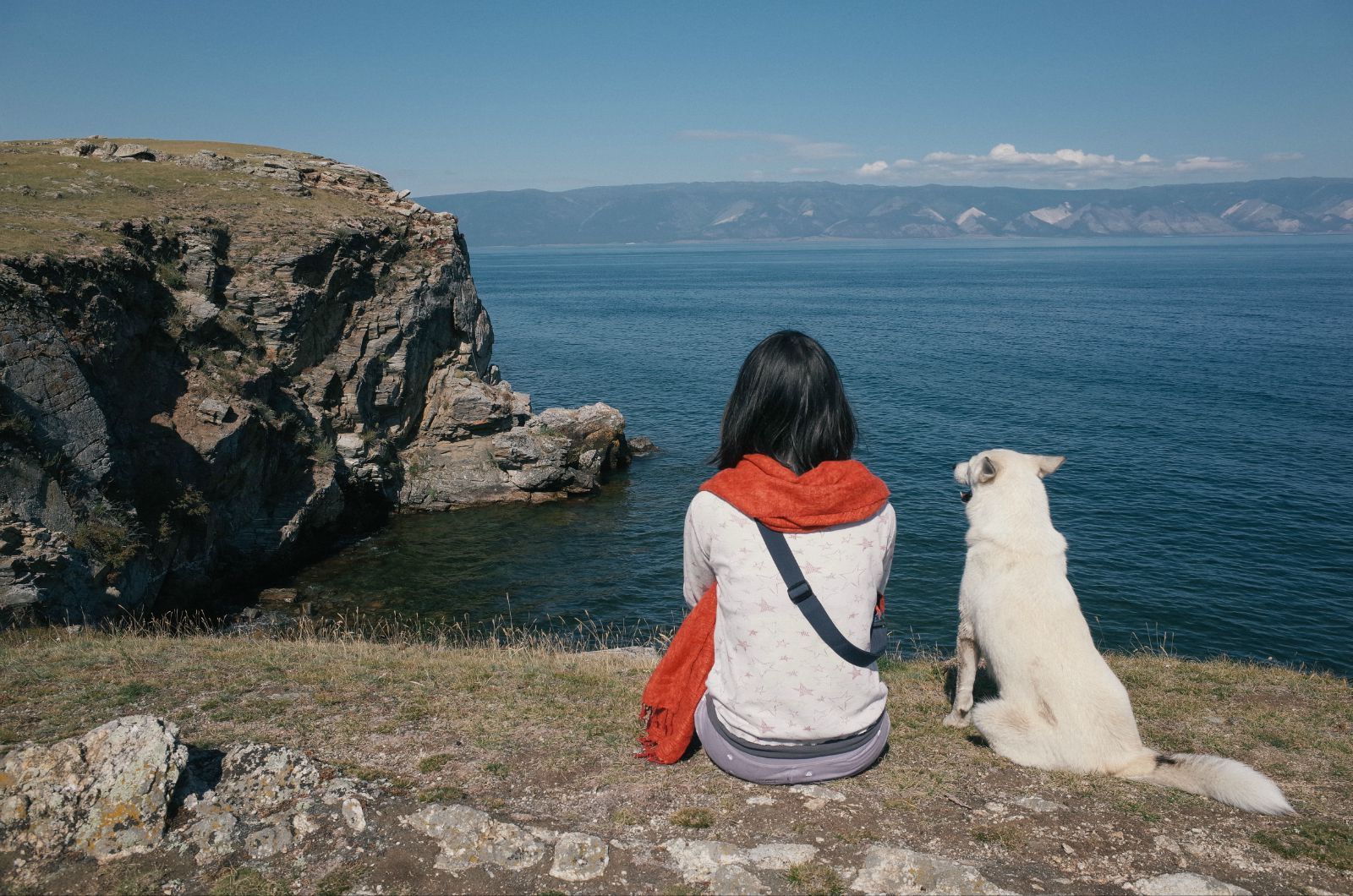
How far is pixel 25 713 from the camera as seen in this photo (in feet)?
26.0

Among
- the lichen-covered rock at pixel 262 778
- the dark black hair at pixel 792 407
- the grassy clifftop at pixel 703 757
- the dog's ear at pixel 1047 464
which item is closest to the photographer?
the dark black hair at pixel 792 407

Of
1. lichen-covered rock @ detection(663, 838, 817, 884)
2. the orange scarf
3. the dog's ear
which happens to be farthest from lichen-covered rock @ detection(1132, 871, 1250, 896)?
the dog's ear

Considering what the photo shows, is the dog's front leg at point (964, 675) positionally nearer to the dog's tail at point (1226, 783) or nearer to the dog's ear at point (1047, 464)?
the dog's ear at point (1047, 464)

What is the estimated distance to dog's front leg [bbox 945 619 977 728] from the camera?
24.3 feet

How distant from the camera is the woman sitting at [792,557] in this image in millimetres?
5047

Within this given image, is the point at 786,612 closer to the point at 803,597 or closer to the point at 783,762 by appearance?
the point at 803,597

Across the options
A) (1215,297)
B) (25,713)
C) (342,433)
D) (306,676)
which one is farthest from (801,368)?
(1215,297)

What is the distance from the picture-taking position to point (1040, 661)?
6570mm

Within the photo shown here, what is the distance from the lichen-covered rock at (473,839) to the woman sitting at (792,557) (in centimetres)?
169

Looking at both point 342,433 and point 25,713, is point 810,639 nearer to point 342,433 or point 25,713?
point 25,713

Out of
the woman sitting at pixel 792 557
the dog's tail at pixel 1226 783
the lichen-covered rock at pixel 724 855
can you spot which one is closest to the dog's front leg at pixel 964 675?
the dog's tail at pixel 1226 783

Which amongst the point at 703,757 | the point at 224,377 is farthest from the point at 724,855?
the point at 224,377

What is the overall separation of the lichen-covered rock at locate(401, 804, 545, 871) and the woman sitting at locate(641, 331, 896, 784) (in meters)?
1.69

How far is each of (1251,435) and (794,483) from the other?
4727 cm
